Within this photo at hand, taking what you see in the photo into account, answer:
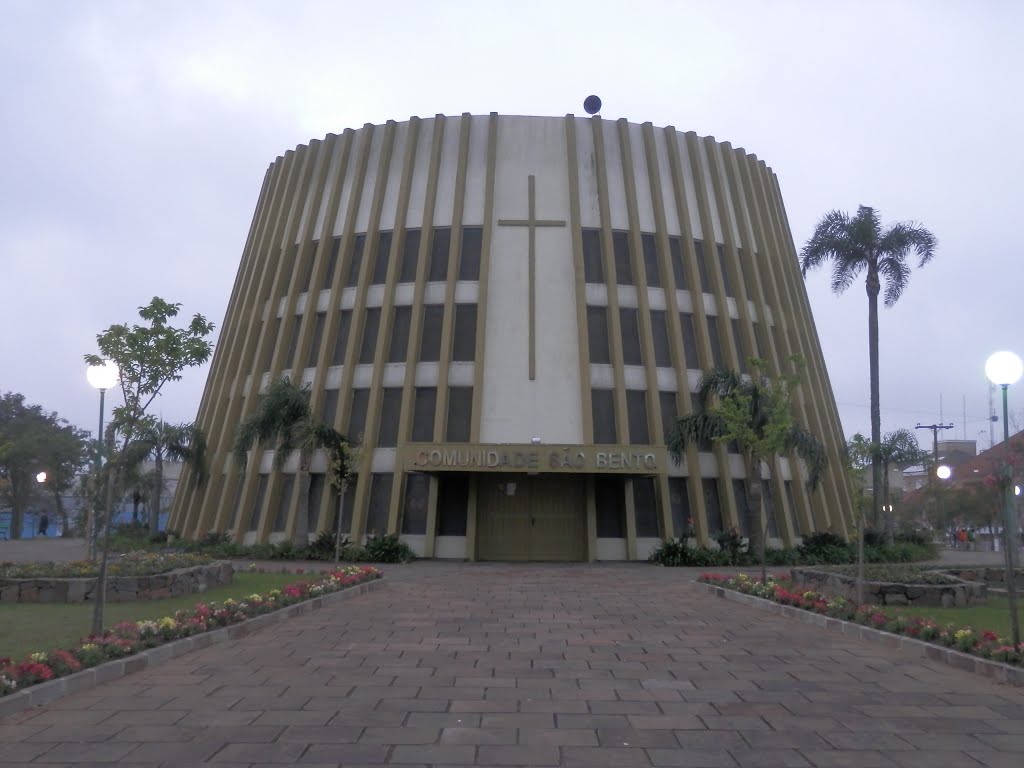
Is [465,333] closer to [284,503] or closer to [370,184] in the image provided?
[370,184]

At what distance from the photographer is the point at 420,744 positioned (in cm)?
750

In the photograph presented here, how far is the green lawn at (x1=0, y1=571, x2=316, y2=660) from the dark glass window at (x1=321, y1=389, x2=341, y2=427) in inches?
528

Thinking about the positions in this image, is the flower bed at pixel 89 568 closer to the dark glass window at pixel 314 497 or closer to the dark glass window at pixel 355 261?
the dark glass window at pixel 314 497

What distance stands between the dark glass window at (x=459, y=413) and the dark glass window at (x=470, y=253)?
4.38 m

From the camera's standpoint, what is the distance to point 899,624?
1319 centimetres

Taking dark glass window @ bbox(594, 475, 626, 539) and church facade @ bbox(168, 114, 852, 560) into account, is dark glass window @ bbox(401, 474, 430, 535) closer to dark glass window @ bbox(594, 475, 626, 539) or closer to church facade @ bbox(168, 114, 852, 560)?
church facade @ bbox(168, 114, 852, 560)

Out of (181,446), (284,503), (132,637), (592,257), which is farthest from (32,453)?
(132,637)

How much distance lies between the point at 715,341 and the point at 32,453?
43796 mm

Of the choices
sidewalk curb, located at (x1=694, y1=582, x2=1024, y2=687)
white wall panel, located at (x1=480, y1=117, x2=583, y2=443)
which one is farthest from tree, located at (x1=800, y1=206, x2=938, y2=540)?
sidewalk curb, located at (x1=694, y1=582, x2=1024, y2=687)

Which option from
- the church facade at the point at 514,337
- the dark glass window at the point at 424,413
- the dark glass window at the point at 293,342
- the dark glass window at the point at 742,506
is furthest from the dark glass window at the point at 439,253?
the dark glass window at the point at 742,506

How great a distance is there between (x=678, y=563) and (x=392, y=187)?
60.4ft

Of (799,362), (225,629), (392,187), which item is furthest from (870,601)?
(392,187)

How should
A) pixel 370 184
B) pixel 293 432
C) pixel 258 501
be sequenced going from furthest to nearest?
1. pixel 370 184
2. pixel 258 501
3. pixel 293 432

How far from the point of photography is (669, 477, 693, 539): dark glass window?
3238 cm
